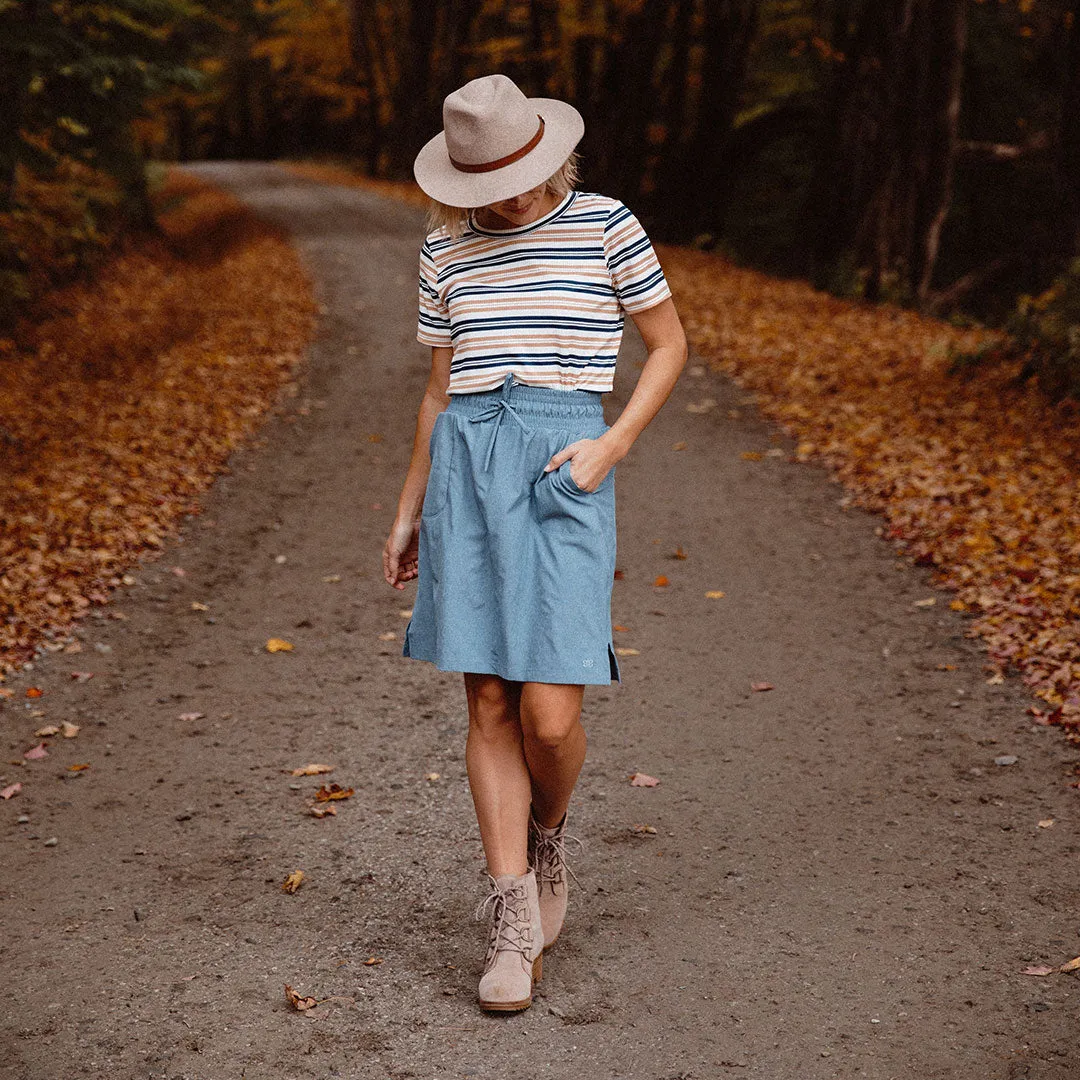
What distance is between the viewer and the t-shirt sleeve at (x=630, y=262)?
3049 mm

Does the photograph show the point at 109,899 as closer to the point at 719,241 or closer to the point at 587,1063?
the point at 587,1063

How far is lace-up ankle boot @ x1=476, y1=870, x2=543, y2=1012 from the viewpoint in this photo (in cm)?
317

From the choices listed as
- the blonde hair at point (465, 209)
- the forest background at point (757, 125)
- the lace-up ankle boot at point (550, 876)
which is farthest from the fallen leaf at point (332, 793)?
the forest background at point (757, 125)

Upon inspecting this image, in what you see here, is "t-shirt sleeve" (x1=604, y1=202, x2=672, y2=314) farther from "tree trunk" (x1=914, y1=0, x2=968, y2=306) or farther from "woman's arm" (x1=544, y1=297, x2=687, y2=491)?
"tree trunk" (x1=914, y1=0, x2=968, y2=306)

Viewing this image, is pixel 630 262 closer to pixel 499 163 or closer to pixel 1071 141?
pixel 499 163

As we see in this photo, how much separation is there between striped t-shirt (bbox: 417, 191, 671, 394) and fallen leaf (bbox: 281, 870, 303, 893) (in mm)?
1790

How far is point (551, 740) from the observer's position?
3.13m

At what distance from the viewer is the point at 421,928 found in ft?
12.0

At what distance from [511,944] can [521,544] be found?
108cm

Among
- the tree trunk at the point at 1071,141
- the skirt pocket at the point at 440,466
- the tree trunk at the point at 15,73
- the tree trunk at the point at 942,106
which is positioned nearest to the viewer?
the skirt pocket at the point at 440,466

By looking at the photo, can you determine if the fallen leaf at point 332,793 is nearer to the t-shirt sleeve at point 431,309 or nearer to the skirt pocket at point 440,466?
→ the skirt pocket at point 440,466

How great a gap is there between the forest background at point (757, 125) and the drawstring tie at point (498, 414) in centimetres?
766

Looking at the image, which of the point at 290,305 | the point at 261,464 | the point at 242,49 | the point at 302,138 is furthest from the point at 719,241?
the point at 302,138

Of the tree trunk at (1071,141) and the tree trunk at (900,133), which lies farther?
the tree trunk at (900,133)
